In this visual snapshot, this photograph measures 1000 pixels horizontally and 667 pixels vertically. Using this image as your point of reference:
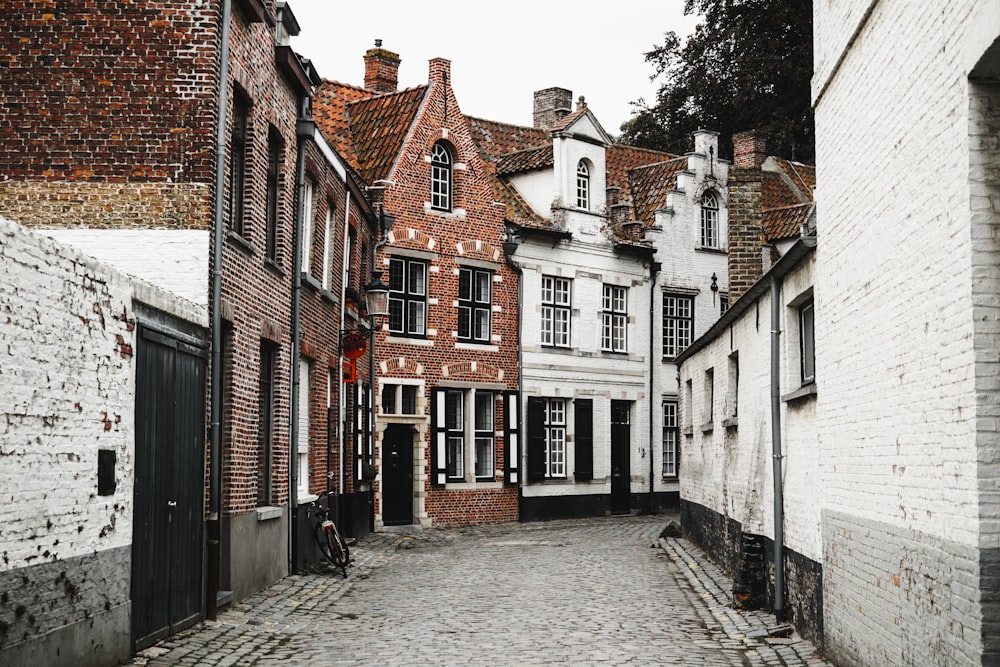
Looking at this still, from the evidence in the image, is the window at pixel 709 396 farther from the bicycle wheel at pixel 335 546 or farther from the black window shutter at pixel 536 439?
the black window shutter at pixel 536 439

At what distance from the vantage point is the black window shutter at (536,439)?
29312 millimetres

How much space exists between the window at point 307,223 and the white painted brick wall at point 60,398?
7580 millimetres

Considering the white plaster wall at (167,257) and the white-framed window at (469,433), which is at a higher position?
the white plaster wall at (167,257)

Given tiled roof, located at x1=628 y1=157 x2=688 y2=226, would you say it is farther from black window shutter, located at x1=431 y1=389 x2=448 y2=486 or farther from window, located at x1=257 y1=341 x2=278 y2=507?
window, located at x1=257 y1=341 x2=278 y2=507

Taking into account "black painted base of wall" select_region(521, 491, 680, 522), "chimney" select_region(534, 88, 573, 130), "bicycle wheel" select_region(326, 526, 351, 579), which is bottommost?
"black painted base of wall" select_region(521, 491, 680, 522)

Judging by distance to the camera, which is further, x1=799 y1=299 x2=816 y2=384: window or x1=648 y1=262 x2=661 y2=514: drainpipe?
x1=648 y1=262 x2=661 y2=514: drainpipe

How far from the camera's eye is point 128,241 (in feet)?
39.4

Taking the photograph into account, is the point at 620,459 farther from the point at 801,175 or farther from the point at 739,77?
the point at 739,77

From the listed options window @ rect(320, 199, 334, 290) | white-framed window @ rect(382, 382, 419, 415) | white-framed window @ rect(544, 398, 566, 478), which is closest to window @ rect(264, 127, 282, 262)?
window @ rect(320, 199, 334, 290)

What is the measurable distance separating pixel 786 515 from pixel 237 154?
6988 mm

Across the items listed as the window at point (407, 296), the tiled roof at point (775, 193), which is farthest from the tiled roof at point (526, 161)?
the tiled roof at point (775, 193)

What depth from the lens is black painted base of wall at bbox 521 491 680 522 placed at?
96.2 feet

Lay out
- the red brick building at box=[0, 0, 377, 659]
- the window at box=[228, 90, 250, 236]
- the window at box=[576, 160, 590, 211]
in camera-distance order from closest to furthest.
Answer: the red brick building at box=[0, 0, 377, 659] < the window at box=[228, 90, 250, 236] < the window at box=[576, 160, 590, 211]

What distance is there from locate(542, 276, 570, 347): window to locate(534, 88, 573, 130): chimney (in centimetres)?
705
